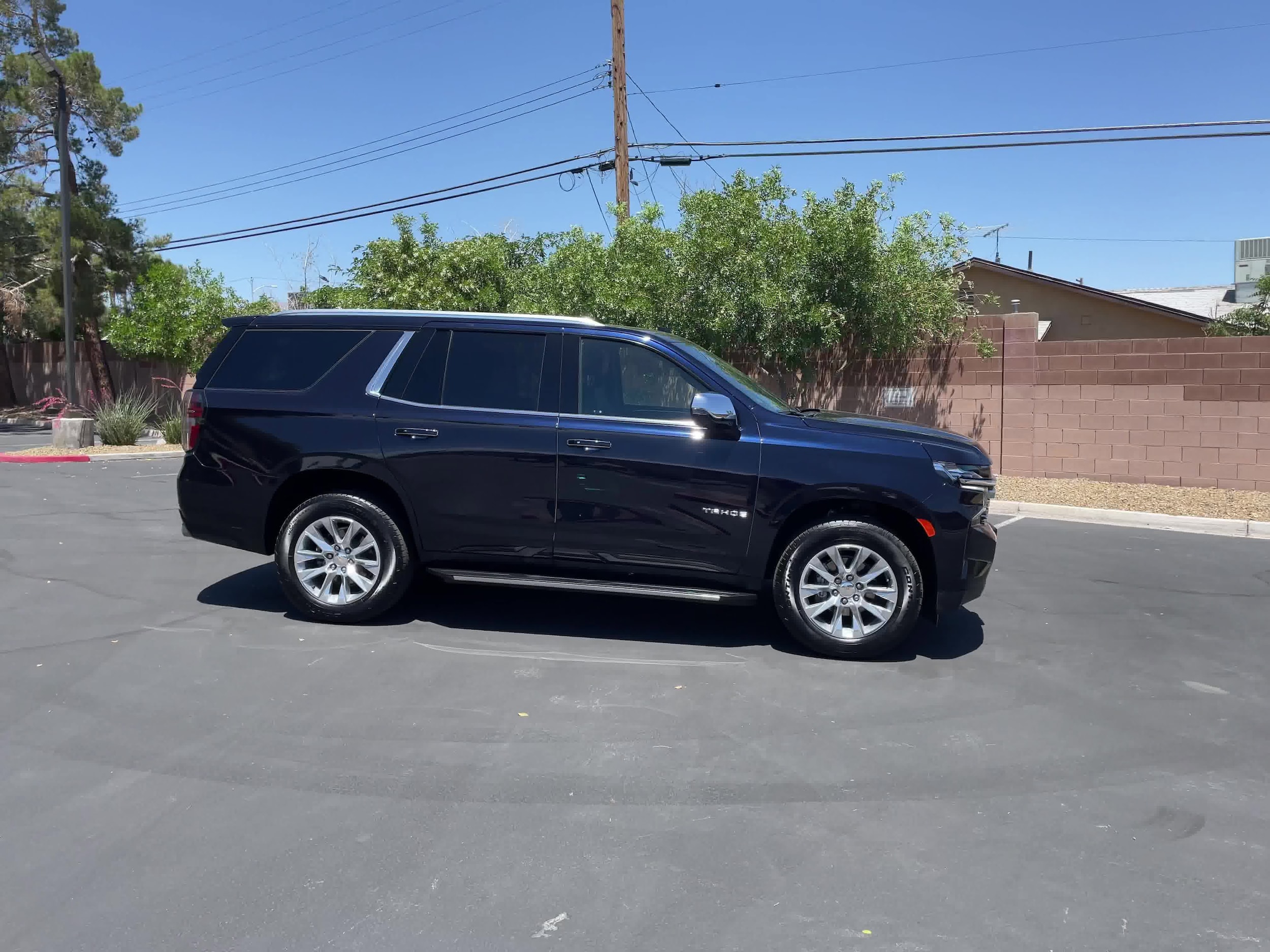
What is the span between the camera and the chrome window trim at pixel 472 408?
6355mm

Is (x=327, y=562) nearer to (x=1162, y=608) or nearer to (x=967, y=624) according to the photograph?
(x=967, y=624)

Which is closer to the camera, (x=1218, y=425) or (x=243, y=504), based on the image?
(x=243, y=504)

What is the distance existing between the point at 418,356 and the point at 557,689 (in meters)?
2.49

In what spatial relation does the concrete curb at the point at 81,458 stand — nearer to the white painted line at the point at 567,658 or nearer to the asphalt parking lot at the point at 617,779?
the asphalt parking lot at the point at 617,779

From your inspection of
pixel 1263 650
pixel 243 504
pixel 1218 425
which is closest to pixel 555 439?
pixel 243 504

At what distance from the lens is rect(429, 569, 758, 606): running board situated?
612cm

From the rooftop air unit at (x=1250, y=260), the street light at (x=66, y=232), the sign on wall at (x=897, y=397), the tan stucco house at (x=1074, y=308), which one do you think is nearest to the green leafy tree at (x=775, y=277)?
the sign on wall at (x=897, y=397)

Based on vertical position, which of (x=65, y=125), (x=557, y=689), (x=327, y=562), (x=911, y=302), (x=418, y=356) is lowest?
(x=557, y=689)

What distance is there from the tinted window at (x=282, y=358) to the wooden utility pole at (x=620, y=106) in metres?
13.8

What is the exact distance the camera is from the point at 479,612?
22.9 feet

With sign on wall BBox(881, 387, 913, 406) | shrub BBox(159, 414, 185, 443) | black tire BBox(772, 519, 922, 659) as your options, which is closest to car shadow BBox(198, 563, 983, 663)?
black tire BBox(772, 519, 922, 659)

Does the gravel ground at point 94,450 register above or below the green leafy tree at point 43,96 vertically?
below

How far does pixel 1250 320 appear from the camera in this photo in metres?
20.1

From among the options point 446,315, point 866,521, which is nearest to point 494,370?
point 446,315
